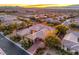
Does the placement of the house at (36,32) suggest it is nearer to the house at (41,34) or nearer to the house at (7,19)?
the house at (41,34)

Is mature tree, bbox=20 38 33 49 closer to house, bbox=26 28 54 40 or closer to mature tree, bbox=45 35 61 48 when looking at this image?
house, bbox=26 28 54 40

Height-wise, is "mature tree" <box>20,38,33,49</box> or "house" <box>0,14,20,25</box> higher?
"house" <box>0,14,20,25</box>

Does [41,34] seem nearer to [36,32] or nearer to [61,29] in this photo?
[36,32]

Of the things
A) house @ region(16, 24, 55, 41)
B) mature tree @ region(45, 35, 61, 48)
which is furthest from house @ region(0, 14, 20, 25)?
mature tree @ region(45, 35, 61, 48)
